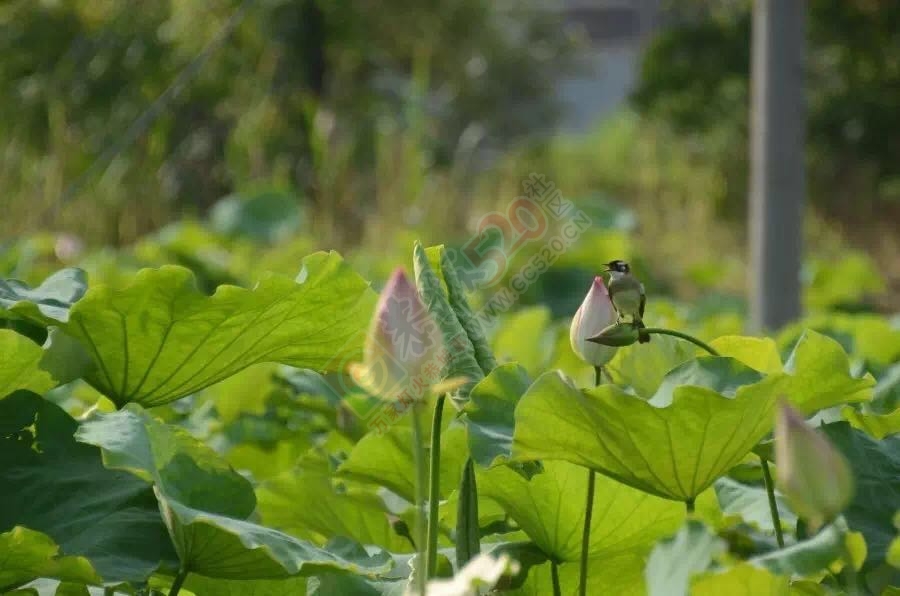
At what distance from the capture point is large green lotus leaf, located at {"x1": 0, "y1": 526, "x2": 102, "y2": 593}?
62 cm

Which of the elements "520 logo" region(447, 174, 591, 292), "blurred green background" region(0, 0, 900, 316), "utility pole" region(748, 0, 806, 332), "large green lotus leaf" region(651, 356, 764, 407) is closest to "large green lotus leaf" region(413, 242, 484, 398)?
"large green lotus leaf" region(651, 356, 764, 407)

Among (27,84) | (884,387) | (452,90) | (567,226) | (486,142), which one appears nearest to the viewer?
(884,387)

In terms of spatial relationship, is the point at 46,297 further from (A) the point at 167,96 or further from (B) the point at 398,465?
(A) the point at 167,96

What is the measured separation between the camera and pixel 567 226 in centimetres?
329

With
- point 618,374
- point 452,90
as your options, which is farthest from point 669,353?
point 452,90

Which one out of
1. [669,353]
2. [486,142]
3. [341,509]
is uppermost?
[669,353]

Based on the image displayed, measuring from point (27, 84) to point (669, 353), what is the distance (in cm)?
844

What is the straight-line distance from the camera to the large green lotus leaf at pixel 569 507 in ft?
2.42

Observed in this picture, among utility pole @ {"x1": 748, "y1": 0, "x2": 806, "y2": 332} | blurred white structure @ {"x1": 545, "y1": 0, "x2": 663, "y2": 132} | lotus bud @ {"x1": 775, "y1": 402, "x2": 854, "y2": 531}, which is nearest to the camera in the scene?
lotus bud @ {"x1": 775, "y1": 402, "x2": 854, "y2": 531}

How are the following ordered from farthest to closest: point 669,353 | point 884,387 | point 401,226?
point 401,226, point 884,387, point 669,353

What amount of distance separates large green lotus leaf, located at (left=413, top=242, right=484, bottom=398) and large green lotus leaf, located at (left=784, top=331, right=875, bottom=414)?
0.17 metres

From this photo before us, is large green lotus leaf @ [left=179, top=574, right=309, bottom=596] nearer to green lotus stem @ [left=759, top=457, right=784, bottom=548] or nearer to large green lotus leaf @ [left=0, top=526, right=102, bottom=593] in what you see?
large green lotus leaf @ [left=0, top=526, right=102, bottom=593]

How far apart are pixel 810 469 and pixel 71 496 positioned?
430 millimetres

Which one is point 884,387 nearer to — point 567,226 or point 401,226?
point 567,226
